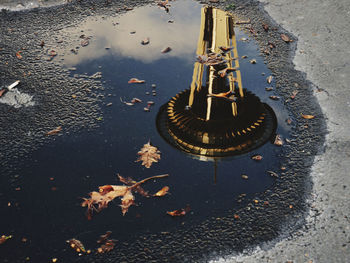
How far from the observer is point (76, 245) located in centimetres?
243

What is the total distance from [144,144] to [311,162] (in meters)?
1.55

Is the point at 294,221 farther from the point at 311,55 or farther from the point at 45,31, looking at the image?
the point at 45,31

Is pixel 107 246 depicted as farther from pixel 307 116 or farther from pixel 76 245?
pixel 307 116

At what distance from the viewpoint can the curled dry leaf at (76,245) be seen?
2398 millimetres

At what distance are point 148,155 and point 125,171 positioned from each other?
270mm

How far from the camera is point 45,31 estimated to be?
493 centimetres

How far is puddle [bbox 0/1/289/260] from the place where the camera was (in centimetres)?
255

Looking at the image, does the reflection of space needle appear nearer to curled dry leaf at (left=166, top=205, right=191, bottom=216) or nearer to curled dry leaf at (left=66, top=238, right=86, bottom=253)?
curled dry leaf at (left=166, top=205, right=191, bottom=216)

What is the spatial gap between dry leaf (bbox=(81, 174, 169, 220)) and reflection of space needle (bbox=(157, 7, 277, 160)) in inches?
24.0

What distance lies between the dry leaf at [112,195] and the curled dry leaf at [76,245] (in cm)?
21

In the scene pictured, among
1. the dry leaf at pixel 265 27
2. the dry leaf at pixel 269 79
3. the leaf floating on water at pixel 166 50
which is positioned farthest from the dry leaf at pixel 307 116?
the leaf floating on water at pixel 166 50

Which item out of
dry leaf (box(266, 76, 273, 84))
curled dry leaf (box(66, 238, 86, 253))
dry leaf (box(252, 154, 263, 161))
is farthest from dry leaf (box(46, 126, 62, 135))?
dry leaf (box(266, 76, 273, 84))

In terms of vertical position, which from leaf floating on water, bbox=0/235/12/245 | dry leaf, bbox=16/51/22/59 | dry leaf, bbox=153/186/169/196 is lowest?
leaf floating on water, bbox=0/235/12/245

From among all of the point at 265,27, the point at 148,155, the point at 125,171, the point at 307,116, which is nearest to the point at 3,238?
the point at 125,171
